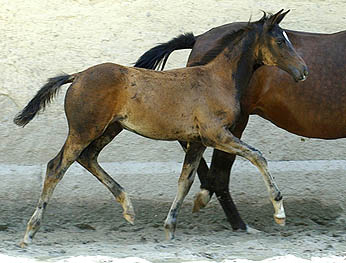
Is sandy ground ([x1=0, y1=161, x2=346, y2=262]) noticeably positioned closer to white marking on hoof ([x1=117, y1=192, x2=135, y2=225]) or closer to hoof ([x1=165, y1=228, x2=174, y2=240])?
hoof ([x1=165, y1=228, x2=174, y2=240])

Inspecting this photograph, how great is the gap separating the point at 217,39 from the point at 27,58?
227 centimetres

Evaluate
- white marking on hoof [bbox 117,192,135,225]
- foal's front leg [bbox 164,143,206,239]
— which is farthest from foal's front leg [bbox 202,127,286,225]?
white marking on hoof [bbox 117,192,135,225]

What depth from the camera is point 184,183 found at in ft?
18.6

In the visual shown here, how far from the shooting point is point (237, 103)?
5.49m

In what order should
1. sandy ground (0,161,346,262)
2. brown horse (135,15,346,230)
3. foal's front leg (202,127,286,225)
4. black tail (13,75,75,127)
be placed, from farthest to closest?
brown horse (135,15,346,230)
sandy ground (0,161,346,262)
black tail (13,75,75,127)
foal's front leg (202,127,286,225)

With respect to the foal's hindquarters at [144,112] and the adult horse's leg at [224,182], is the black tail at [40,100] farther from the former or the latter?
the adult horse's leg at [224,182]

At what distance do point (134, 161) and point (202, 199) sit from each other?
1.18 m

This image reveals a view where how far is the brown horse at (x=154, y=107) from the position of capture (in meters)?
5.29

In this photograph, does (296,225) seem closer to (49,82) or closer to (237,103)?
(237,103)

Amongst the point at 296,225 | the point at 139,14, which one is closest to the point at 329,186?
the point at 296,225

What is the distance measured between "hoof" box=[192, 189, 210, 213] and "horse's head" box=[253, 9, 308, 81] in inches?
47.4

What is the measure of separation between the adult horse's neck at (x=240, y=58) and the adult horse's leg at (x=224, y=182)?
2.22ft

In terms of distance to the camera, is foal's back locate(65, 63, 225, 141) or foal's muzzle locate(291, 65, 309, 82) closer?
foal's back locate(65, 63, 225, 141)

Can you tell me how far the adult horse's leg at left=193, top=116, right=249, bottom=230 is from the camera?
6285 mm
